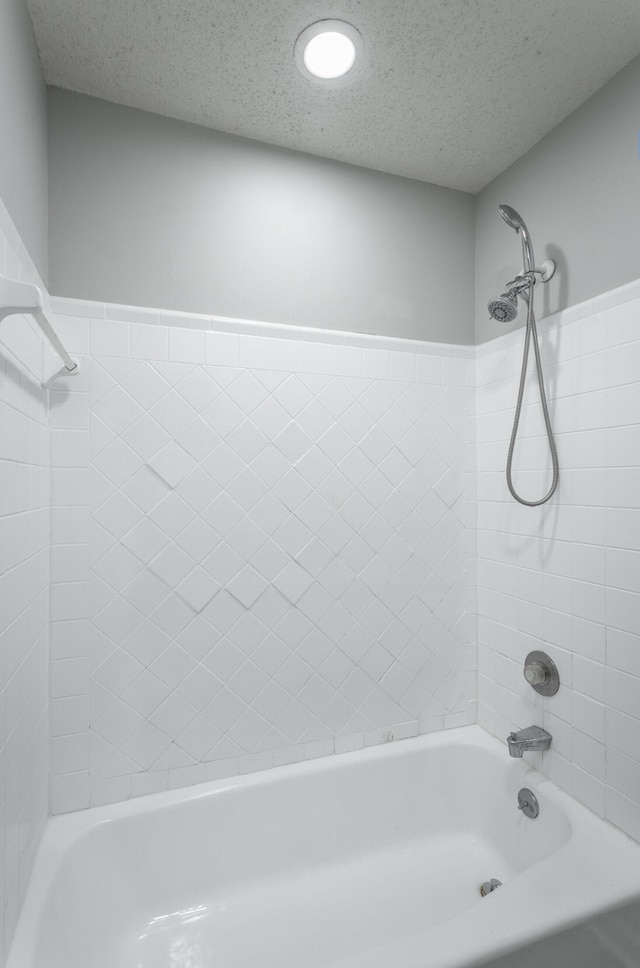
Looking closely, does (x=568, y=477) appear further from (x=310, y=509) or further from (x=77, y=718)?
(x=77, y=718)

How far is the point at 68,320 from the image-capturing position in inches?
55.7

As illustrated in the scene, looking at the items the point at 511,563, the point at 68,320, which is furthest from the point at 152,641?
the point at 511,563

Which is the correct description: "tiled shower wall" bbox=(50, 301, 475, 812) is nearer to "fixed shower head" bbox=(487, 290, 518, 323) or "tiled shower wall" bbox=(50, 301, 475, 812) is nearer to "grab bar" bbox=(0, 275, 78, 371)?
"fixed shower head" bbox=(487, 290, 518, 323)

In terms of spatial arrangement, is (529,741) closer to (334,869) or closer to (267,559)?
(334,869)

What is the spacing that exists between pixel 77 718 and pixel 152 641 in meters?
0.29

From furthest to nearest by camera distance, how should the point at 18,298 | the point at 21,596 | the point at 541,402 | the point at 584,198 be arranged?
the point at 541,402 → the point at 584,198 → the point at 21,596 → the point at 18,298

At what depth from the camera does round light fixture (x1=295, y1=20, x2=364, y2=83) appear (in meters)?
1.25

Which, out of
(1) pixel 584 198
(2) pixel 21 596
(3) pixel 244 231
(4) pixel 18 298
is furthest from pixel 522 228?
(2) pixel 21 596

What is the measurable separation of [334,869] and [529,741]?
751mm

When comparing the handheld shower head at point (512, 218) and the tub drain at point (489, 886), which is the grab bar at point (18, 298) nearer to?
the handheld shower head at point (512, 218)

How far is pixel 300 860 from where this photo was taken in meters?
1.56

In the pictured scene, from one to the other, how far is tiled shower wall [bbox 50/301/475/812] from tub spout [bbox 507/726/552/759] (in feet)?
1.13

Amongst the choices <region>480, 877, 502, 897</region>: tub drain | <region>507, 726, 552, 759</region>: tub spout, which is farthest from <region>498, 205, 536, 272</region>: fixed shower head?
<region>480, 877, 502, 897</region>: tub drain

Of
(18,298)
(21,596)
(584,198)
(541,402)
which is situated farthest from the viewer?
(541,402)
